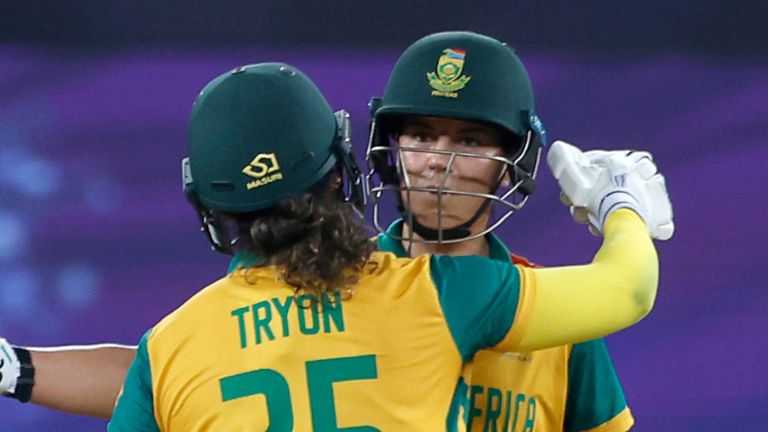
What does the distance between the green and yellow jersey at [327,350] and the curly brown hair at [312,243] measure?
0.06ft

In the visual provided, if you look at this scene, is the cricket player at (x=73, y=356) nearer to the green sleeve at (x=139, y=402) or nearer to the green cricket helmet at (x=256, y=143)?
the green cricket helmet at (x=256, y=143)

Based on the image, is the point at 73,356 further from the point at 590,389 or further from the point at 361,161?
the point at 361,161

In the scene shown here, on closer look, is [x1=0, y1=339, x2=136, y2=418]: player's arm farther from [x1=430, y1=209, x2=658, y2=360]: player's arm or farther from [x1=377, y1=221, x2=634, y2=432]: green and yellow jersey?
[x1=430, y1=209, x2=658, y2=360]: player's arm

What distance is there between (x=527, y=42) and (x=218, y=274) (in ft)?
3.42

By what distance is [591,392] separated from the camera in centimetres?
246

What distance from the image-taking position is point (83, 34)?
418 centimetres

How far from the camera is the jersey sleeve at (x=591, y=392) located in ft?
8.04

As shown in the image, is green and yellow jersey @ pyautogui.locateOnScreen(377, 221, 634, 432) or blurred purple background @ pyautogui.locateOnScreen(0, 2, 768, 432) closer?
green and yellow jersey @ pyautogui.locateOnScreen(377, 221, 634, 432)

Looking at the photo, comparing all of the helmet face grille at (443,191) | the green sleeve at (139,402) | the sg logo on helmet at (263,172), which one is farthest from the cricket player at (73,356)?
the helmet face grille at (443,191)

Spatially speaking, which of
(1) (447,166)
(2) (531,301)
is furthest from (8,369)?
(2) (531,301)

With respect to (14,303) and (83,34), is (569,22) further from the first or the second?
(14,303)

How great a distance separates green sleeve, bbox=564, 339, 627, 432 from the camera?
8.04 ft

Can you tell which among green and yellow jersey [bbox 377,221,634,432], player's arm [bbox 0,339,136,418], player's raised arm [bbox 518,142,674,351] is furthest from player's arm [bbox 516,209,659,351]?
player's arm [bbox 0,339,136,418]

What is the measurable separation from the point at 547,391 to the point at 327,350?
532mm
